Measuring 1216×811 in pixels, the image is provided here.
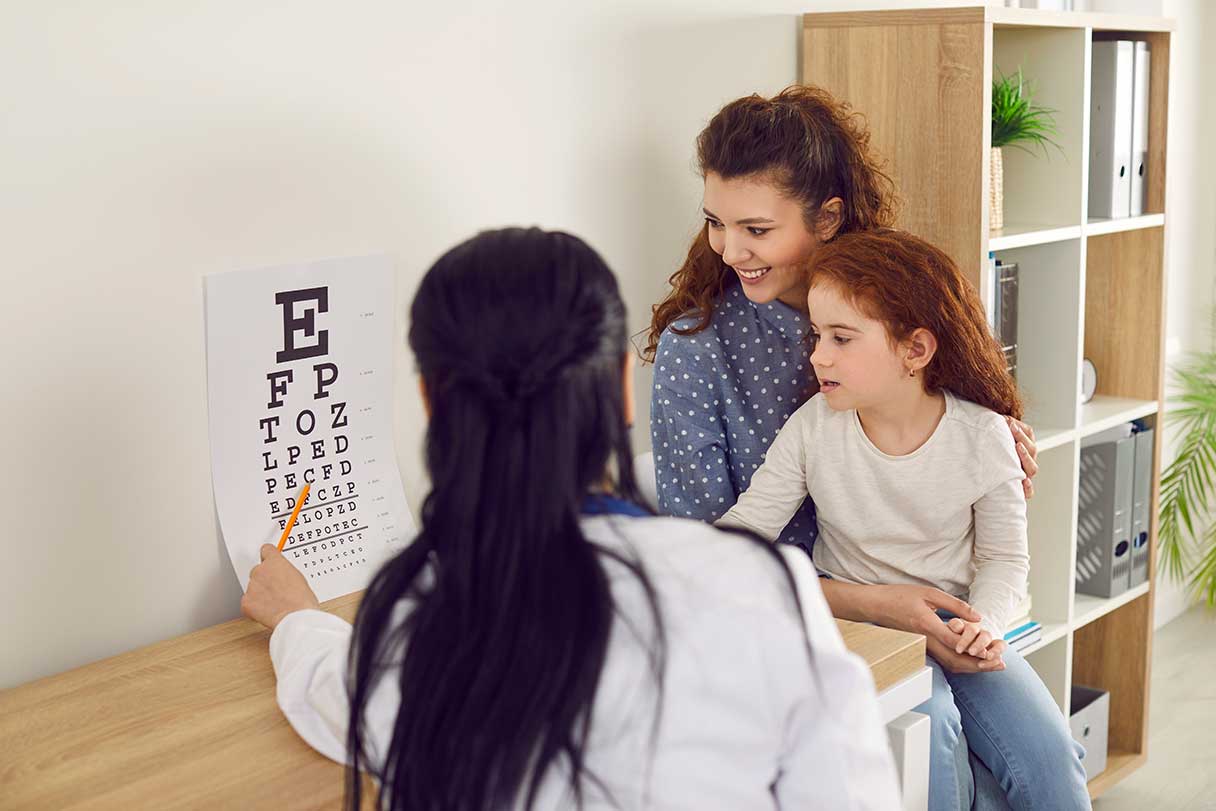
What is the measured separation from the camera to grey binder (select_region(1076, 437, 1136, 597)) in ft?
8.28

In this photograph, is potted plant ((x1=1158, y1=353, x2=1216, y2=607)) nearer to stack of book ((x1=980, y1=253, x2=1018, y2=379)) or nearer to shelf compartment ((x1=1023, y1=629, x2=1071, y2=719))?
shelf compartment ((x1=1023, y1=629, x2=1071, y2=719))

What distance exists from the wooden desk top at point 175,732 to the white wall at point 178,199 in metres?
0.11

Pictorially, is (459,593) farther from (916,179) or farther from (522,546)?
(916,179)

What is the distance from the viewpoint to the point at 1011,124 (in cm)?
225

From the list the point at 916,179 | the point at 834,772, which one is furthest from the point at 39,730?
the point at 916,179

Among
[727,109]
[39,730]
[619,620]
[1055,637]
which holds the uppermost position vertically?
[727,109]

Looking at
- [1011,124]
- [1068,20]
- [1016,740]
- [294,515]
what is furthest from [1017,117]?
[294,515]

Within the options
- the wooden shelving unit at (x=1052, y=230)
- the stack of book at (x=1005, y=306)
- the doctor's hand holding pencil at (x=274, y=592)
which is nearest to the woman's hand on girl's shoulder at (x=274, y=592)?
the doctor's hand holding pencil at (x=274, y=592)

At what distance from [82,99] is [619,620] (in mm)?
843

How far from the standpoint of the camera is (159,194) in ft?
4.59

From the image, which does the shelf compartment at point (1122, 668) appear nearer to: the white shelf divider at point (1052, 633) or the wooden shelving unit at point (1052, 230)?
the wooden shelving unit at point (1052, 230)

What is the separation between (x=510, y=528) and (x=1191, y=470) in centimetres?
278

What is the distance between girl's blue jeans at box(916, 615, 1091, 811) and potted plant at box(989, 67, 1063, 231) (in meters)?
0.84

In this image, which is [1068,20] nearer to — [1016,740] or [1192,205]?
[1016,740]
